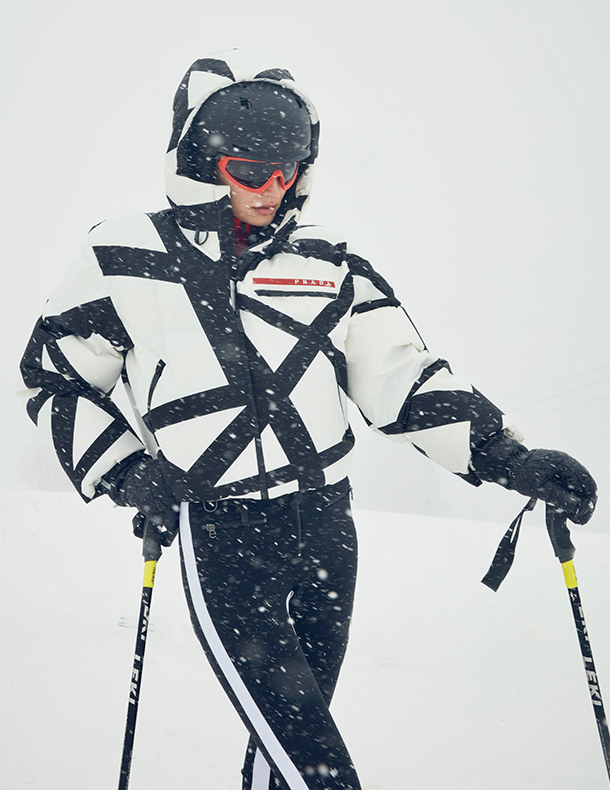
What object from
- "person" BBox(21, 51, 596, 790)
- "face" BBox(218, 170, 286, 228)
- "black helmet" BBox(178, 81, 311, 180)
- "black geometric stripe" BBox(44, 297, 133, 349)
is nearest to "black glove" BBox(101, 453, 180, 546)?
"person" BBox(21, 51, 596, 790)

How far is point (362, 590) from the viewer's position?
5988mm

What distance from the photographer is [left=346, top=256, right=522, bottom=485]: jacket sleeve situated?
1714 millimetres

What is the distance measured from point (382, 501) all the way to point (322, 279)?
2492 centimetres

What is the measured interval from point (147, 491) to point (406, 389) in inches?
30.3

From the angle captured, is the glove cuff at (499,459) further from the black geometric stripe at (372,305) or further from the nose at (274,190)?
the nose at (274,190)

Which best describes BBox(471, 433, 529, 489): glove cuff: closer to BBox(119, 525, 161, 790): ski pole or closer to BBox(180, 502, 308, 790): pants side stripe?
Result: BBox(180, 502, 308, 790): pants side stripe

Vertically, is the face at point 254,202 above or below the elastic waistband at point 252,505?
above

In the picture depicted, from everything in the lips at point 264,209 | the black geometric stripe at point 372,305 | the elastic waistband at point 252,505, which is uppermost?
the lips at point 264,209

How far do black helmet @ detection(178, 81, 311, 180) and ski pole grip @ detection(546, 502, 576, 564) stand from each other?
1.27m

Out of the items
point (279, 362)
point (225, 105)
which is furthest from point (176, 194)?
point (279, 362)

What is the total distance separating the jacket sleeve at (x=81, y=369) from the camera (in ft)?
5.55

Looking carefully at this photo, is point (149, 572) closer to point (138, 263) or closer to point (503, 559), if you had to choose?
point (138, 263)

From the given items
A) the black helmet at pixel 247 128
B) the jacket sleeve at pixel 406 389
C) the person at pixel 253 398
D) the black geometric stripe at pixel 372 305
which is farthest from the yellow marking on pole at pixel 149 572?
the black helmet at pixel 247 128

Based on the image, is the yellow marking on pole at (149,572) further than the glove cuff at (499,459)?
Yes
